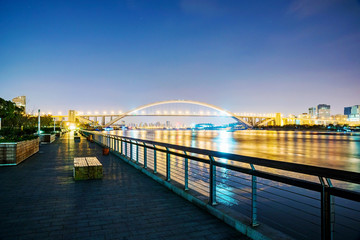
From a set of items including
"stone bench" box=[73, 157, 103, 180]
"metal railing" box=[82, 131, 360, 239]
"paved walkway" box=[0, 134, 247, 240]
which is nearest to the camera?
"metal railing" box=[82, 131, 360, 239]

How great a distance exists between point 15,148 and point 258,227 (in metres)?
10.0

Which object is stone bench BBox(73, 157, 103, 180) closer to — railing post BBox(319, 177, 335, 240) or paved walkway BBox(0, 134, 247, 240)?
paved walkway BBox(0, 134, 247, 240)

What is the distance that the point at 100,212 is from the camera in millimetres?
4941

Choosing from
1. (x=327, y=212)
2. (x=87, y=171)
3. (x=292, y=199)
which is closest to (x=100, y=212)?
(x=87, y=171)

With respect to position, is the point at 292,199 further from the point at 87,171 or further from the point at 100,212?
the point at 87,171

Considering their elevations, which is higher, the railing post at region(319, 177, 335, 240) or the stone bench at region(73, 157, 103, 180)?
the railing post at region(319, 177, 335, 240)

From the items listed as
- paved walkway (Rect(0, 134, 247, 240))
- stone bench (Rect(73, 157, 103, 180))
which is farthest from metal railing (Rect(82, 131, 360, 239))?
stone bench (Rect(73, 157, 103, 180))

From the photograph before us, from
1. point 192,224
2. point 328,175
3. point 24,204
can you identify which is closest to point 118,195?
point 24,204

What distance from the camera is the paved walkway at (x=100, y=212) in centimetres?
399

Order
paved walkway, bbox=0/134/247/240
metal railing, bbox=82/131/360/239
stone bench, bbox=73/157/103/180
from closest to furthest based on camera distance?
metal railing, bbox=82/131/360/239
paved walkway, bbox=0/134/247/240
stone bench, bbox=73/157/103/180

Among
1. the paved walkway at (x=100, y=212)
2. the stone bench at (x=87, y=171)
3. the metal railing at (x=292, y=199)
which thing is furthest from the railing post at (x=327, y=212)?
the stone bench at (x=87, y=171)

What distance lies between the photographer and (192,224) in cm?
435

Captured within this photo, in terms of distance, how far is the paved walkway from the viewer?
13.1 ft

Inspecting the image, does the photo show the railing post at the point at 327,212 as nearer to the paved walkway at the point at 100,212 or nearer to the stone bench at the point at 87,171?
the paved walkway at the point at 100,212
